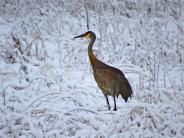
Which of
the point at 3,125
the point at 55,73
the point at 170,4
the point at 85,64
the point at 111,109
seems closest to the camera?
the point at 3,125

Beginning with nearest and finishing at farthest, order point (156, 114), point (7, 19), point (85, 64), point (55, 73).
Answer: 1. point (156, 114)
2. point (55, 73)
3. point (85, 64)
4. point (7, 19)

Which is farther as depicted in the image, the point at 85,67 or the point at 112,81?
the point at 85,67

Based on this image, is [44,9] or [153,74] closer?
[153,74]

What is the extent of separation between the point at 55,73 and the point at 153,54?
2.07 m

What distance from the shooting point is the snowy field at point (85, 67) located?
16.6 feet

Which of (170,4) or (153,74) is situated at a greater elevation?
(170,4)

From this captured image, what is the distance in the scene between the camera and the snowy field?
5051 mm

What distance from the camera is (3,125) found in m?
4.87

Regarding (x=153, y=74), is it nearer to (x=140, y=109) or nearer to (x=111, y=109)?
(x=111, y=109)

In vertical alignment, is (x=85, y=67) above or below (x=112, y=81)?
above

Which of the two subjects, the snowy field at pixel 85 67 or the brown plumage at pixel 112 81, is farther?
the brown plumage at pixel 112 81

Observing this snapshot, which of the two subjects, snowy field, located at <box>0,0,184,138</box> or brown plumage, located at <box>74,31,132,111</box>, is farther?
brown plumage, located at <box>74,31,132,111</box>

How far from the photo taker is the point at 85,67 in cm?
766

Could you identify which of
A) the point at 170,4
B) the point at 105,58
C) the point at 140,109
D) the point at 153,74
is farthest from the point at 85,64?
the point at 170,4
